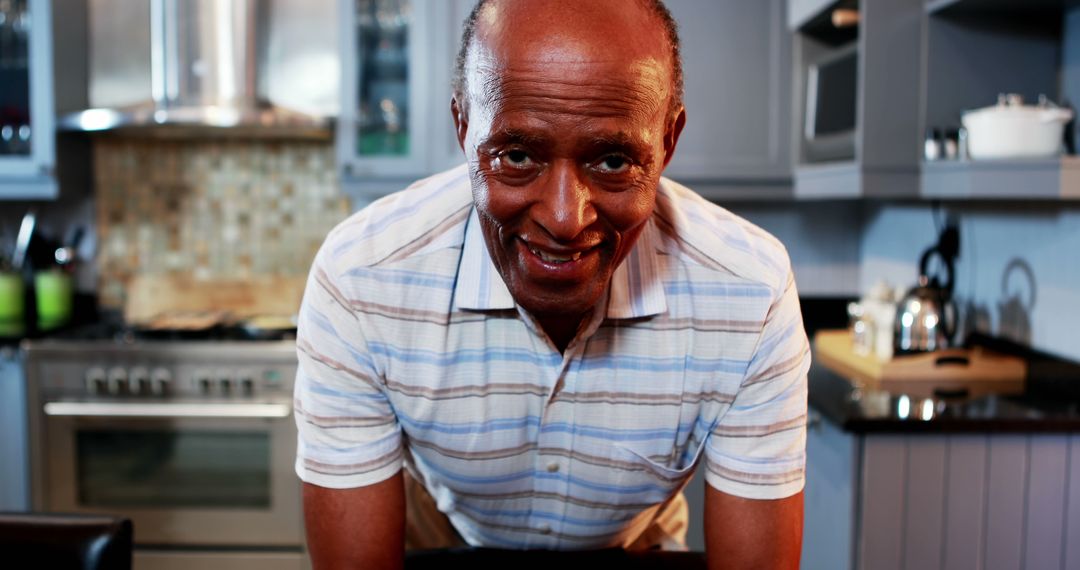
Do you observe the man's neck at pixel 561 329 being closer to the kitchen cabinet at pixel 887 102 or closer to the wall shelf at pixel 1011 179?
the wall shelf at pixel 1011 179

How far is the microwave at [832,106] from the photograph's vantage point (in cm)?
235

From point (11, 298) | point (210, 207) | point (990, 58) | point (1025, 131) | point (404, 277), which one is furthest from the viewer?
point (210, 207)

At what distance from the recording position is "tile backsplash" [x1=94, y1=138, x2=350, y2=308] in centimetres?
333

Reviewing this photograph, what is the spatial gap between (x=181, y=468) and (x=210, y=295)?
0.78 meters

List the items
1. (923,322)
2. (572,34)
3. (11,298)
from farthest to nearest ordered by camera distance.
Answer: (11,298) → (923,322) → (572,34)

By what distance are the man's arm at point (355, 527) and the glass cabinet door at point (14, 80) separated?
8.15ft

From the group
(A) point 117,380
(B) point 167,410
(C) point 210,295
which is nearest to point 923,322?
(B) point 167,410

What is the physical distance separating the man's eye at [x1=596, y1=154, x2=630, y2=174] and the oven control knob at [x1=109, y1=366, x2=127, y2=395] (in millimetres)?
2251

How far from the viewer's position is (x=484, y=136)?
2.70 feet

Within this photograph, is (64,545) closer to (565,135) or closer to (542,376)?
(542,376)

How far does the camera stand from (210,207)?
132 inches

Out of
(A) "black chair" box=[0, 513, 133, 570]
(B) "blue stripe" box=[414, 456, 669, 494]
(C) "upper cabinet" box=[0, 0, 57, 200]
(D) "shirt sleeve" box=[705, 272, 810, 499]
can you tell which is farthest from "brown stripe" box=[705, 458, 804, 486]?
(C) "upper cabinet" box=[0, 0, 57, 200]

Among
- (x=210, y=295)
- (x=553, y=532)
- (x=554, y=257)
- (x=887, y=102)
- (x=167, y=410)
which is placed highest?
(x=887, y=102)

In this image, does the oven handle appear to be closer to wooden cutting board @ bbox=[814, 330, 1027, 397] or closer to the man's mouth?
wooden cutting board @ bbox=[814, 330, 1027, 397]
